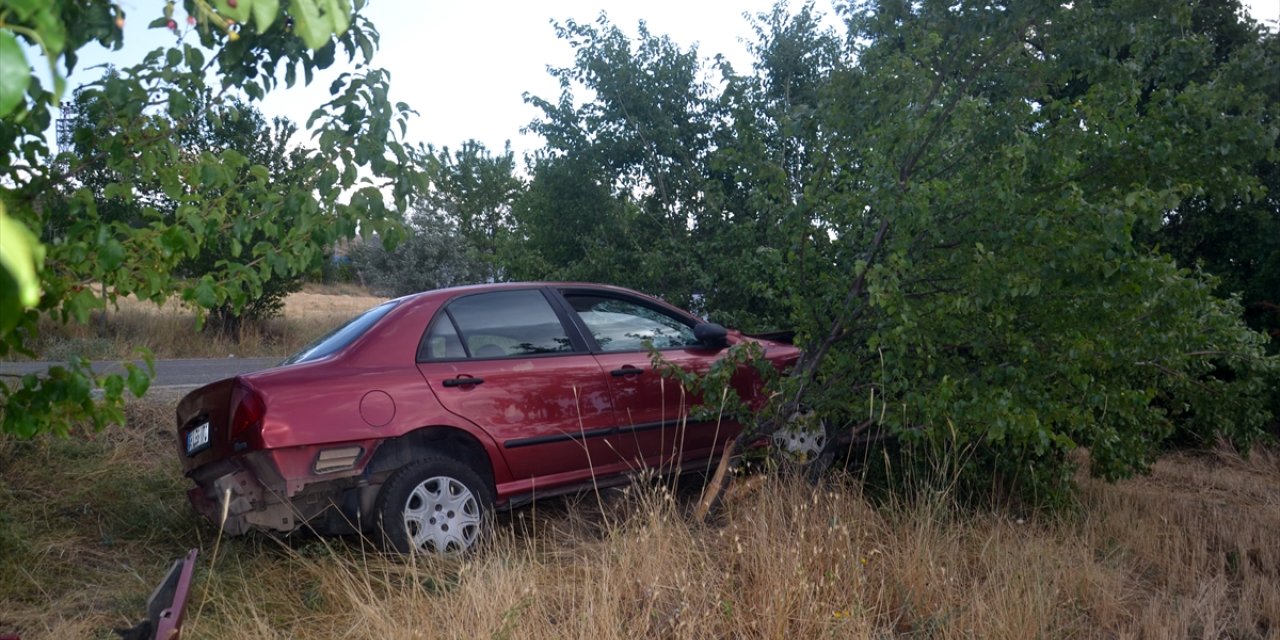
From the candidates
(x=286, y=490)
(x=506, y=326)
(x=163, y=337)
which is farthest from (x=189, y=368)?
(x=286, y=490)

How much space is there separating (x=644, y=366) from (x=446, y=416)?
1.34 meters

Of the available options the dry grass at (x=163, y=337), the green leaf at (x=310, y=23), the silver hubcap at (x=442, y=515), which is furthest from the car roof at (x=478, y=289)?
the dry grass at (x=163, y=337)

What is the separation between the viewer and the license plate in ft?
16.9

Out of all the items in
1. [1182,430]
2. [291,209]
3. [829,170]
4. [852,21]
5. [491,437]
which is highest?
[852,21]

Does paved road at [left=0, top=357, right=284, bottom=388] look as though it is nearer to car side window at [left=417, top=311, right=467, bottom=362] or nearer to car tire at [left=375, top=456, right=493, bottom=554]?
car side window at [left=417, top=311, right=467, bottom=362]

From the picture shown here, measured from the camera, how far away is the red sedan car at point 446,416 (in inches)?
193

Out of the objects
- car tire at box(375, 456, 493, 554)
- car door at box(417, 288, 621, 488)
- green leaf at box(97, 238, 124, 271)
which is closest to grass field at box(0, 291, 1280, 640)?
car tire at box(375, 456, 493, 554)

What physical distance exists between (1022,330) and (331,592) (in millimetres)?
3815

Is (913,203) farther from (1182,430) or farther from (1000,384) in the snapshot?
(1182,430)

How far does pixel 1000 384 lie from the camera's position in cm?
539

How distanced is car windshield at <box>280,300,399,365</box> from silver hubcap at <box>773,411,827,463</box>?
2.33 meters

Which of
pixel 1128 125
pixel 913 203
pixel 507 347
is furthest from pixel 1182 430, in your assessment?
pixel 507 347

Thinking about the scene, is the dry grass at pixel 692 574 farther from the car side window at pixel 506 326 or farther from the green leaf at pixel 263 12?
the green leaf at pixel 263 12

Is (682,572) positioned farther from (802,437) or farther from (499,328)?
(802,437)
